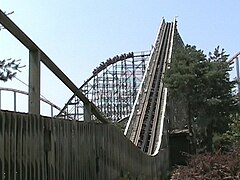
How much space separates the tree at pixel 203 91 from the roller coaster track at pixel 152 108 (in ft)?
4.32

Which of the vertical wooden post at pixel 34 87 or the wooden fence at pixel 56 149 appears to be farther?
the vertical wooden post at pixel 34 87

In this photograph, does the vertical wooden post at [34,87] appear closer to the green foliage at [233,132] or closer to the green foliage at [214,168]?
the green foliage at [214,168]

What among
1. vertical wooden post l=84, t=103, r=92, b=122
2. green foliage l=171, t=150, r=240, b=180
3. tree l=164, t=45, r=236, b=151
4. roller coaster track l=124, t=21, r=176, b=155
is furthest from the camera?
tree l=164, t=45, r=236, b=151

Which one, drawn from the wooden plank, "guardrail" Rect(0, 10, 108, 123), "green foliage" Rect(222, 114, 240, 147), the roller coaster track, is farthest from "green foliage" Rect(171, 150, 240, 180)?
"green foliage" Rect(222, 114, 240, 147)

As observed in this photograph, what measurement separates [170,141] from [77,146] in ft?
60.0

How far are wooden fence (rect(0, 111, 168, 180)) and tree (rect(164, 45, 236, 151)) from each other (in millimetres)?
14783

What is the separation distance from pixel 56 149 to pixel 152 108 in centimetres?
1922

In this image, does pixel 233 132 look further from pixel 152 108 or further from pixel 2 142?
pixel 2 142

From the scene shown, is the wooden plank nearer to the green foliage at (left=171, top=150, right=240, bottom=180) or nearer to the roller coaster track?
the green foliage at (left=171, top=150, right=240, bottom=180)

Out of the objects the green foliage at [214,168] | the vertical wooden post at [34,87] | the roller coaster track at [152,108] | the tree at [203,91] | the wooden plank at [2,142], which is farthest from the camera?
the tree at [203,91]

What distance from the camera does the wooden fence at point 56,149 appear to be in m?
4.51

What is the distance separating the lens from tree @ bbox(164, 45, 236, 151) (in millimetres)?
22844

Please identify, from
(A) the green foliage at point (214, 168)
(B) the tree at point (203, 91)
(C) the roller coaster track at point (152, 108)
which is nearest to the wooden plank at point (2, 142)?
(A) the green foliage at point (214, 168)

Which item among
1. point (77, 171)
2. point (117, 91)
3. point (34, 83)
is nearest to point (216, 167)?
point (77, 171)
